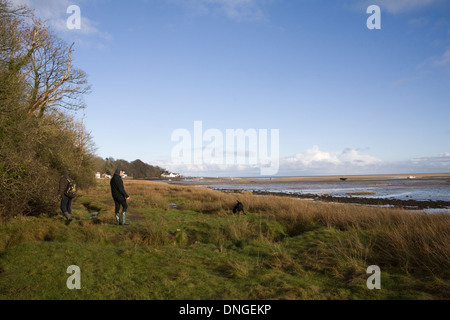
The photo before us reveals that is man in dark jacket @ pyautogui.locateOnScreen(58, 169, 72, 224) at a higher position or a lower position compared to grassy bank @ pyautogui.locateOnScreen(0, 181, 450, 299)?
Answer: higher

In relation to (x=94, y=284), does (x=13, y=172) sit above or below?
above

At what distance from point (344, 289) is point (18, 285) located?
5857 millimetres

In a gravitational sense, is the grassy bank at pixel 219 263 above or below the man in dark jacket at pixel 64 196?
below

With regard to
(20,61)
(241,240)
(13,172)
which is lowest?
(241,240)

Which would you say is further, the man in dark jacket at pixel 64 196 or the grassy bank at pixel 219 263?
the man in dark jacket at pixel 64 196

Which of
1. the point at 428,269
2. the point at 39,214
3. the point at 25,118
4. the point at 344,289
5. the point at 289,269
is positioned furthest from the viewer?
the point at 39,214

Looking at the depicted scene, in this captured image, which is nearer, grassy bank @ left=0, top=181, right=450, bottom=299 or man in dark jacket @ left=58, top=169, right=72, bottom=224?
grassy bank @ left=0, top=181, right=450, bottom=299

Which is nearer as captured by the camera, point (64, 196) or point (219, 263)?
point (219, 263)

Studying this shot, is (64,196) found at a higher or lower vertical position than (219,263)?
higher
